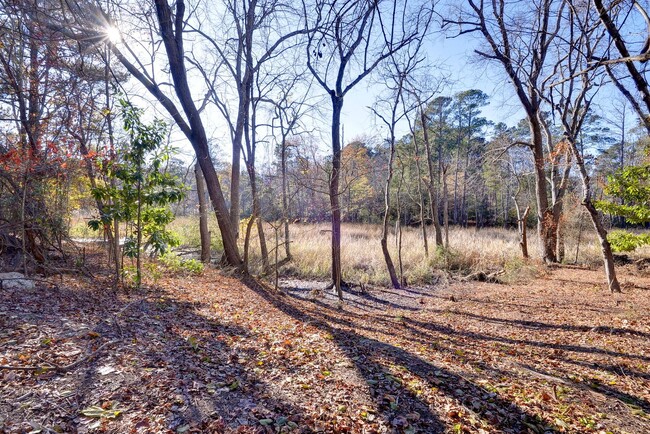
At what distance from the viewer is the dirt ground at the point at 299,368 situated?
2109mm

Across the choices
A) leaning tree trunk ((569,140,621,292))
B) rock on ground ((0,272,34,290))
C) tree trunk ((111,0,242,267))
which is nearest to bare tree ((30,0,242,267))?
tree trunk ((111,0,242,267))

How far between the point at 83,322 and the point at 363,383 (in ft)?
9.35

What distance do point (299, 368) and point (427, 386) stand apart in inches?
44.1

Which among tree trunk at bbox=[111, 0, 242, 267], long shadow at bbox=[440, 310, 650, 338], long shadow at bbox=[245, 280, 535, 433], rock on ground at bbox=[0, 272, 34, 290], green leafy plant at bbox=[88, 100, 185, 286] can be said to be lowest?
long shadow at bbox=[440, 310, 650, 338]

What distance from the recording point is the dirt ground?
6.92ft

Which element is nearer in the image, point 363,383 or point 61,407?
point 61,407

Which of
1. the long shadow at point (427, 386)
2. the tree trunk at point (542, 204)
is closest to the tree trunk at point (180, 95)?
the long shadow at point (427, 386)

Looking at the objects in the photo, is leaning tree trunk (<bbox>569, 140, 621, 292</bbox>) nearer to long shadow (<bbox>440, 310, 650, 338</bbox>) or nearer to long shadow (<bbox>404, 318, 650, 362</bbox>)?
long shadow (<bbox>440, 310, 650, 338</bbox>)

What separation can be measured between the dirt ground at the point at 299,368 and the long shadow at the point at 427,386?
0.01 metres

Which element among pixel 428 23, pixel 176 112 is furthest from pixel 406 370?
pixel 428 23

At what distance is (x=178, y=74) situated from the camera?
22.6 ft

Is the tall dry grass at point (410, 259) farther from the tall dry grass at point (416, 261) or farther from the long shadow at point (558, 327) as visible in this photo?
the long shadow at point (558, 327)

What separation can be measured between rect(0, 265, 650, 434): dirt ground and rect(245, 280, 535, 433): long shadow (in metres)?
0.01

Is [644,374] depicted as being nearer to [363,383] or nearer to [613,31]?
[363,383]
